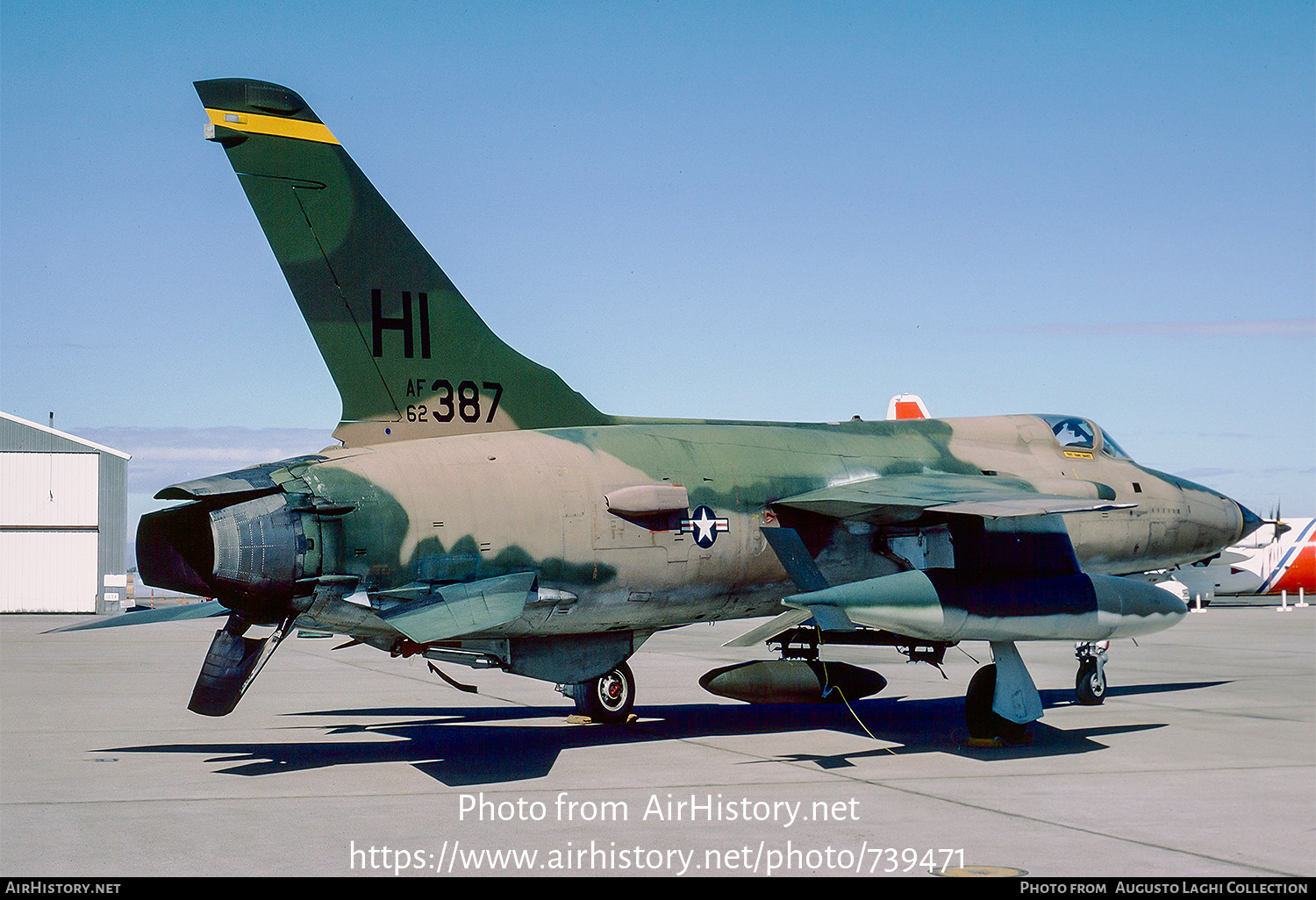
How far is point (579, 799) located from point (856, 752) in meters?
3.57

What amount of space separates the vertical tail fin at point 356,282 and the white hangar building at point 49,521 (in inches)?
1526

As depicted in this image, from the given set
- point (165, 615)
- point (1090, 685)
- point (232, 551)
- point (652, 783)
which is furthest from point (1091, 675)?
point (165, 615)

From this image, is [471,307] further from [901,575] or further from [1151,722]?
[1151,722]

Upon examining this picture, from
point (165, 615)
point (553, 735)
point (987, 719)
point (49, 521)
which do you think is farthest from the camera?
point (49, 521)

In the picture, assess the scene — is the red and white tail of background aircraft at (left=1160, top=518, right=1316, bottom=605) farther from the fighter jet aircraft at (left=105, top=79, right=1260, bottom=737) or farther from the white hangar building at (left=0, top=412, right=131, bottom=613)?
the white hangar building at (left=0, top=412, right=131, bottom=613)

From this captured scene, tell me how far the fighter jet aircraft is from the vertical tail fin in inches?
0.8

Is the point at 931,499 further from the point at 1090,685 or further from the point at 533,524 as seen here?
the point at 1090,685

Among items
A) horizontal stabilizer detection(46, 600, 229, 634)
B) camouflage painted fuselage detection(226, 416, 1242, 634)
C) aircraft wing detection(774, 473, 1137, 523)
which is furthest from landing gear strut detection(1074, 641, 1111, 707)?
horizontal stabilizer detection(46, 600, 229, 634)

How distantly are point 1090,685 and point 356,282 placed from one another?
10.2 metres

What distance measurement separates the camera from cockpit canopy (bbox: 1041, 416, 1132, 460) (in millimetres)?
15266

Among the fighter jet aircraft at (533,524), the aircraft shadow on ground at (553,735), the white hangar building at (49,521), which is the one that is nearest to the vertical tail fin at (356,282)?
the fighter jet aircraft at (533,524)

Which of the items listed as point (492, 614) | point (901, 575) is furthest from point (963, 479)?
point (492, 614)

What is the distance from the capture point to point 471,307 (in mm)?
12328

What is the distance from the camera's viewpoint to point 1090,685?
15531 mm
